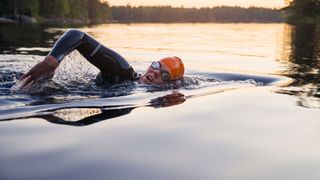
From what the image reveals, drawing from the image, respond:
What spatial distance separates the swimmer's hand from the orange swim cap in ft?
6.63

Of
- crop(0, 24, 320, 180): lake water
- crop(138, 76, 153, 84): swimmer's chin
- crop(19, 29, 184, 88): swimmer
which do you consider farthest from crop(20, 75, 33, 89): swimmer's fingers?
crop(138, 76, 153, 84): swimmer's chin

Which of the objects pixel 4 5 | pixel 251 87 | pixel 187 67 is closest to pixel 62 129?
pixel 251 87

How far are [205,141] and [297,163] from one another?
2.62 feet

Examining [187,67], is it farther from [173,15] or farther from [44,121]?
[173,15]

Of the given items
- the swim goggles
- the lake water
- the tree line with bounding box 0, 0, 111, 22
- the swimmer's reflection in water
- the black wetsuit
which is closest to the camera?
the lake water

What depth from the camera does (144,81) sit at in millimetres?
6488

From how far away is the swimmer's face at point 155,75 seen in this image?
6.51 metres

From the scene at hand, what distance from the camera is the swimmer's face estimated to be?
6.51 metres

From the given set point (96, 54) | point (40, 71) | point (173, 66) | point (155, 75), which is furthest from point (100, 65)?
point (40, 71)

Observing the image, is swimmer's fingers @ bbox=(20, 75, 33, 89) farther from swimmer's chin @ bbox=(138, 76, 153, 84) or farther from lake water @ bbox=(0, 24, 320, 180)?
swimmer's chin @ bbox=(138, 76, 153, 84)

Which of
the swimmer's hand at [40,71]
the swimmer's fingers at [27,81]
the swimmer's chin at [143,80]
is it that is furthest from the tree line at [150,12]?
the swimmer's fingers at [27,81]

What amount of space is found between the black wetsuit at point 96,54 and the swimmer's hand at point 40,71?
10 centimetres

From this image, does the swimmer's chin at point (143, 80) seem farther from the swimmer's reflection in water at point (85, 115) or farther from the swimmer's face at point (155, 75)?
the swimmer's reflection in water at point (85, 115)

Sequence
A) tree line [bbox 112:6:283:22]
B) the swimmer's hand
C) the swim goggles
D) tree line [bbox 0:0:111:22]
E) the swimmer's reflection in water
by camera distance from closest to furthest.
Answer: the swimmer's reflection in water
the swimmer's hand
the swim goggles
tree line [bbox 0:0:111:22]
tree line [bbox 112:6:283:22]
